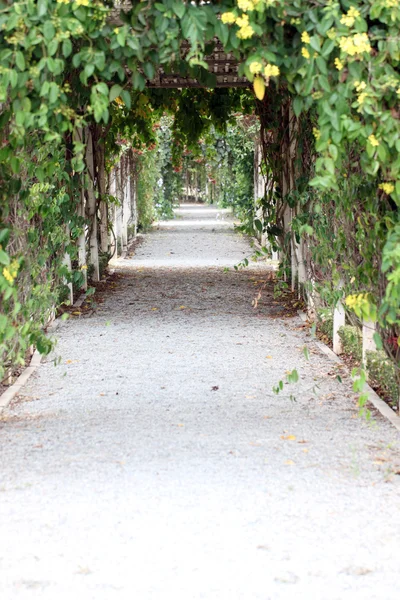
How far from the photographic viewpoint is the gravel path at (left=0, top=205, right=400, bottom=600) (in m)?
3.22

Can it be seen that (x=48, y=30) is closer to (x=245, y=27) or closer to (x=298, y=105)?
(x=245, y=27)

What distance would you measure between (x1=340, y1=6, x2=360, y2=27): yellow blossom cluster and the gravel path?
82.0 inches

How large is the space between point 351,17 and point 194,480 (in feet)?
7.30

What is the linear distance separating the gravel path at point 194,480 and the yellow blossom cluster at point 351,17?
208cm

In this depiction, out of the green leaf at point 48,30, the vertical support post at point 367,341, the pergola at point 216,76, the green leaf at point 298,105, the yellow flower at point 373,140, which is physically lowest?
the vertical support post at point 367,341

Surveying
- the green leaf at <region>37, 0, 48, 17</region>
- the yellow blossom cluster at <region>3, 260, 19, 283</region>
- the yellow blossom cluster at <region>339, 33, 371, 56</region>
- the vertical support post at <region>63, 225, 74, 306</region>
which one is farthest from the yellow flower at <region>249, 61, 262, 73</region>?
the vertical support post at <region>63, 225, 74, 306</region>

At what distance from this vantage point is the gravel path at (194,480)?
3217 millimetres

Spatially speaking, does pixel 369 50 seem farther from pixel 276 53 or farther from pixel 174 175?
pixel 174 175

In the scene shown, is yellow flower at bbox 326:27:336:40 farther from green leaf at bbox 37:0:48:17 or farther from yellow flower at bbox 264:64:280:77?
green leaf at bbox 37:0:48:17

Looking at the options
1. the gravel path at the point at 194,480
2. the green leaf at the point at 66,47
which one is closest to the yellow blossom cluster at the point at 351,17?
the green leaf at the point at 66,47

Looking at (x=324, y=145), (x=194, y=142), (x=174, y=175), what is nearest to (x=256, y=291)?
(x=194, y=142)

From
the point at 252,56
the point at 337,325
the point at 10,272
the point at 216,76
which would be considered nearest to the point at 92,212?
the point at 216,76

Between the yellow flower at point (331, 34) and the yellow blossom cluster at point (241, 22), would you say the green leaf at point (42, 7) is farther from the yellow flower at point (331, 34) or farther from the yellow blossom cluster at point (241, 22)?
the yellow flower at point (331, 34)

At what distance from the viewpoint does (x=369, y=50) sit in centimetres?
392
